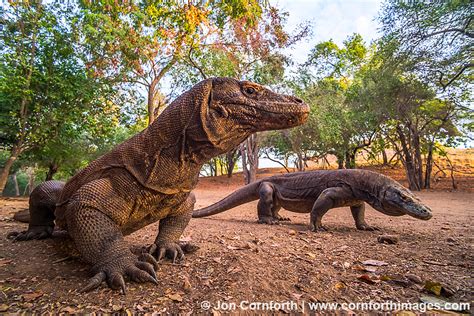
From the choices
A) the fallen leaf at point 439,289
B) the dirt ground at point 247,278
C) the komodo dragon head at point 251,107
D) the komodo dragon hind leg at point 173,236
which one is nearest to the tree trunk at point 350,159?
the dirt ground at point 247,278

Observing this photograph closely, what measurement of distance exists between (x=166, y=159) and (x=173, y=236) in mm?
721

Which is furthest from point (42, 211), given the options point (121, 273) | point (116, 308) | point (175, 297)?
point (175, 297)

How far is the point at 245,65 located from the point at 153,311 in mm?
13282

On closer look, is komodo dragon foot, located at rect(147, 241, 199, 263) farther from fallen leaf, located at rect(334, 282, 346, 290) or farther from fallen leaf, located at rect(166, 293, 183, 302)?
fallen leaf, located at rect(334, 282, 346, 290)

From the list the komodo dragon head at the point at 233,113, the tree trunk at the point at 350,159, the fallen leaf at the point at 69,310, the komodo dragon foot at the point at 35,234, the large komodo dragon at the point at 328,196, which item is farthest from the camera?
the tree trunk at the point at 350,159

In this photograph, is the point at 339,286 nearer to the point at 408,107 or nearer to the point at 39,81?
the point at 39,81

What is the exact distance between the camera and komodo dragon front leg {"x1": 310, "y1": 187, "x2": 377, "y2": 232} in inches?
161

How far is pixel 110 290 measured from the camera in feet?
4.86

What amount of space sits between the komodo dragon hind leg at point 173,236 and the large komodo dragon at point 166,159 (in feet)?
0.04

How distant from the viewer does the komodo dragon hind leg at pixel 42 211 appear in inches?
107

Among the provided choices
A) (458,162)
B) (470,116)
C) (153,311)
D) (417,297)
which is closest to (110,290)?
(153,311)

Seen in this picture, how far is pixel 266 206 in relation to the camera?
5180mm

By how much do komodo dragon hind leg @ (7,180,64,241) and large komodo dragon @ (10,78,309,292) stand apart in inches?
32.8

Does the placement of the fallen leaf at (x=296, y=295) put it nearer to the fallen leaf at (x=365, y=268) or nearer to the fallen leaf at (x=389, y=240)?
the fallen leaf at (x=365, y=268)
